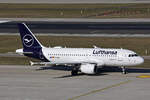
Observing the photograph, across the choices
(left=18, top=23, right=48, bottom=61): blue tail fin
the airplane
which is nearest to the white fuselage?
the airplane

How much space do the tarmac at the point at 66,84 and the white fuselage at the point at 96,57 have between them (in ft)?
5.74

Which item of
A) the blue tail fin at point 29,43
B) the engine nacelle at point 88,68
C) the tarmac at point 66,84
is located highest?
the blue tail fin at point 29,43

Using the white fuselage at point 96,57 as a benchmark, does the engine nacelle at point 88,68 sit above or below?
below

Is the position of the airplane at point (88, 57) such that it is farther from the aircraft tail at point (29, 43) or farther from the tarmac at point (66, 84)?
the tarmac at point (66, 84)

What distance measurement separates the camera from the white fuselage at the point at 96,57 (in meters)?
69.4

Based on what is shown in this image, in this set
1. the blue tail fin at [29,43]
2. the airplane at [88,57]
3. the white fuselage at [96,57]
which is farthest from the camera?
the blue tail fin at [29,43]

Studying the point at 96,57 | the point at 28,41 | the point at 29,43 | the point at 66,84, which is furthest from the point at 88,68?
the point at 28,41

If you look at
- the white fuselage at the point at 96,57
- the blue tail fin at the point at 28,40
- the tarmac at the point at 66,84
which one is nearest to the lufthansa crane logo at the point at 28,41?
the blue tail fin at the point at 28,40

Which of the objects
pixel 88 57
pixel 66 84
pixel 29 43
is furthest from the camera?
pixel 29 43

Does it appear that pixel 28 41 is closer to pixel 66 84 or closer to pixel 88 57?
pixel 88 57

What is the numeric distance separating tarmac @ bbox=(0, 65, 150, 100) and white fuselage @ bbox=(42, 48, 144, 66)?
1.75m

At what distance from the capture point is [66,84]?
61.8 m

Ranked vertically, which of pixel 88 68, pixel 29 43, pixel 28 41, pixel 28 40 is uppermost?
pixel 28 40

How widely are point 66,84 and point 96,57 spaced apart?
9638mm
